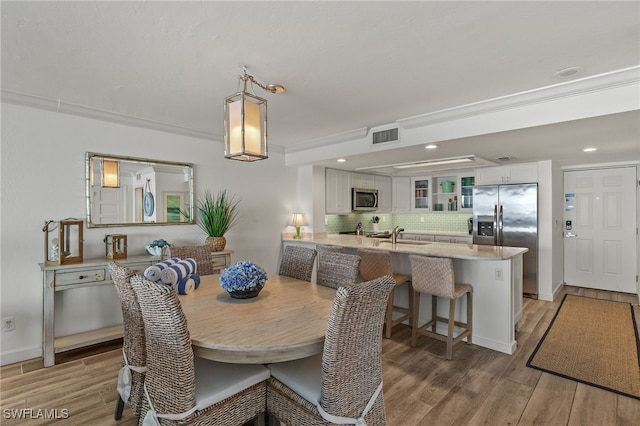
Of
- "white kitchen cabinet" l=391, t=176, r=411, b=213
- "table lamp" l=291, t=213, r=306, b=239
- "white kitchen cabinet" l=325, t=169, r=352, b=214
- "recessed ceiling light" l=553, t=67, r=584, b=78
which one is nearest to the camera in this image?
"recessed ceiling light" l=553, t=67, r=584, b=78

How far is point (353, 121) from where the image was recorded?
3.63 m

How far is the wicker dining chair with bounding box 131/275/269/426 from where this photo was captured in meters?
1.43

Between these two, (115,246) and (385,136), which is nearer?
(115,246)

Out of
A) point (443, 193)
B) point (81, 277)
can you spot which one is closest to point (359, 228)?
point (443, 193)

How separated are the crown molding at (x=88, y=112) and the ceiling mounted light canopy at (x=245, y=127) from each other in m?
2.08

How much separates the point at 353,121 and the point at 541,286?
147 inches

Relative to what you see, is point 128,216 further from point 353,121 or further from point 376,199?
point 376,199

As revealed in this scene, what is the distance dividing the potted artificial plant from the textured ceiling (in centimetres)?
135

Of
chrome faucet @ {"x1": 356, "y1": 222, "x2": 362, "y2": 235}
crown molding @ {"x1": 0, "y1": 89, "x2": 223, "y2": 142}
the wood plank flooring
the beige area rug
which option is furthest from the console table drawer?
chrome faucet @ {"x1": 356, "y1": 222, "x2": 362, "y2": 235}

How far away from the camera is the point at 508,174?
5016 millimetres

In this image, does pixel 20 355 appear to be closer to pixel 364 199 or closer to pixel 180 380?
pixel 180 380

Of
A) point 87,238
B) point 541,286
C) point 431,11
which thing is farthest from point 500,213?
point 87,238

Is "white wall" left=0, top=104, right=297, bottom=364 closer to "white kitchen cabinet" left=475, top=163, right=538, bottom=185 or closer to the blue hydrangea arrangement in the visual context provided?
the blue hydrangea arrangement

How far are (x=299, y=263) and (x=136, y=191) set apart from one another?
2123mm
